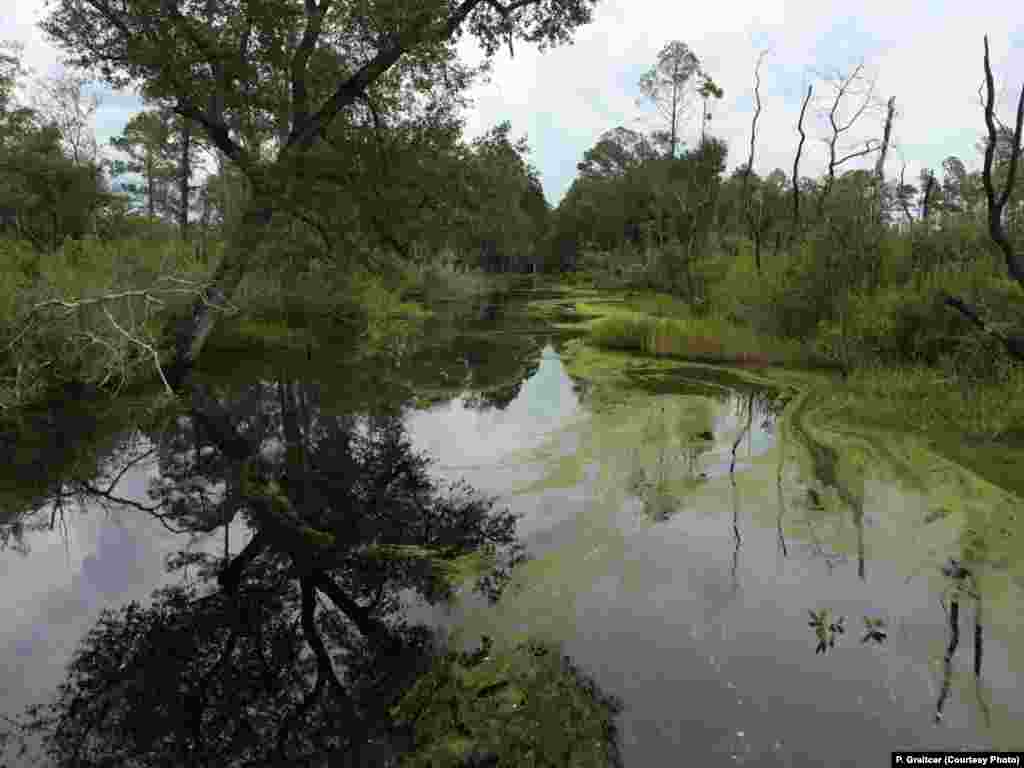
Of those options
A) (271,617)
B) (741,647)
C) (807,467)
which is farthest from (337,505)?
(807,467)

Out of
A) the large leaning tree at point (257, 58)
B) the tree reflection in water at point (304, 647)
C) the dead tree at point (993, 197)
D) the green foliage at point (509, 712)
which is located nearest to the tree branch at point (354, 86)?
the large leaning tree at point (257, 58)

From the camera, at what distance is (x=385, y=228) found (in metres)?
11.3

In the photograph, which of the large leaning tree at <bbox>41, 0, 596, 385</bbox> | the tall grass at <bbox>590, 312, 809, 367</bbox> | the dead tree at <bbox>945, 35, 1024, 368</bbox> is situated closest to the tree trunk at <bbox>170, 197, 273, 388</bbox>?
the large leaning tree at <bbox>41, 0, 596, 385</bbox>

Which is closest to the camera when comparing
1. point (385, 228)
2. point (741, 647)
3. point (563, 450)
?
point (741, 647)

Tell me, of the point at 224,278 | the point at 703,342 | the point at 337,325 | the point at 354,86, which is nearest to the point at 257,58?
the point at 354,86

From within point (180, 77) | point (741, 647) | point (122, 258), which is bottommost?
point (741, 647)

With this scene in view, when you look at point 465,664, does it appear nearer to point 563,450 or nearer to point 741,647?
point 741,647

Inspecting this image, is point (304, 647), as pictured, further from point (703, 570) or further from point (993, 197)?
point (993, 197)

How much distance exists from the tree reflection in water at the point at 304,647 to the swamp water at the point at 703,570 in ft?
0.52

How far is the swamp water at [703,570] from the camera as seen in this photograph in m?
2.74

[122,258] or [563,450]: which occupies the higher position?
[122,258]

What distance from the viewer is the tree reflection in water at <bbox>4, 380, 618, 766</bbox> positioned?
8.37 ft

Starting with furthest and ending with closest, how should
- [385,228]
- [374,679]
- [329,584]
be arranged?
[385,228] → [329,584] → [374,679]

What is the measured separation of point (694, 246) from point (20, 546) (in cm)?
2280
